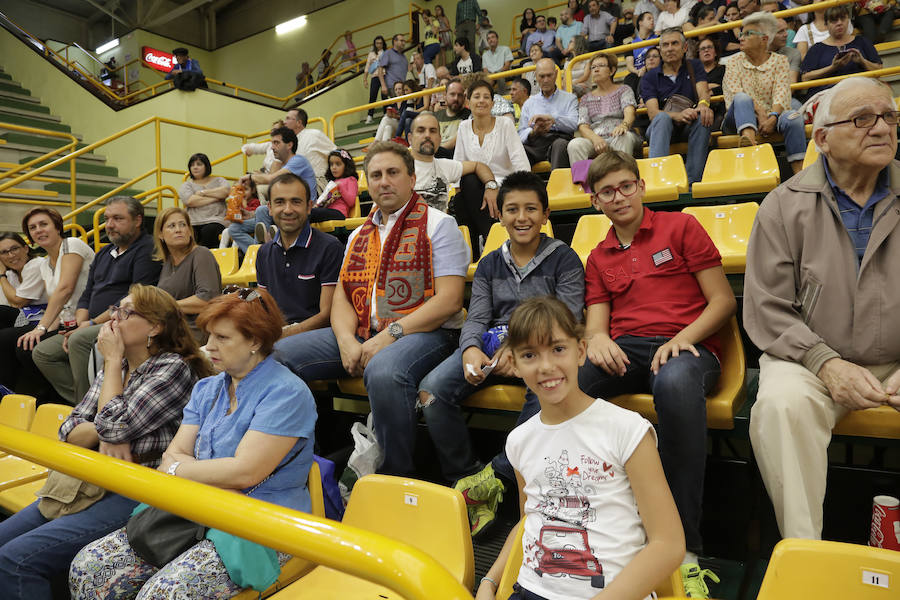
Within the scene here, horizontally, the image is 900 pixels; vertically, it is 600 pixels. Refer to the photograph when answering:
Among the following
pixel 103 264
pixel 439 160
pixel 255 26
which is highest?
pixel 255 26

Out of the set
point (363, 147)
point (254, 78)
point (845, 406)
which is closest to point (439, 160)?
point (845, 406)

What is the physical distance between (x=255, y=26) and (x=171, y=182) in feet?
22.8

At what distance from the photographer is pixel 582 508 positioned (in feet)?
3.94

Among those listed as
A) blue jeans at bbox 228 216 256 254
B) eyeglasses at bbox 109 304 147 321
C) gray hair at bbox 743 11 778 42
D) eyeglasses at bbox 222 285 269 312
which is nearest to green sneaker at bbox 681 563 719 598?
eyeglasses at bbox 222 285 269 312

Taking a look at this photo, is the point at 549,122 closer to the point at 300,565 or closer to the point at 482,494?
the point at 482,494

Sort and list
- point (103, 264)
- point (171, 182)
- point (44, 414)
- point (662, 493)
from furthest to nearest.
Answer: point (171, 182), point (103, 264), point (44, 414), point (662, 493)

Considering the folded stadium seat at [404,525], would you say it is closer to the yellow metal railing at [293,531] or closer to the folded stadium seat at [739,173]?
the yellow metal railing at [293,531]

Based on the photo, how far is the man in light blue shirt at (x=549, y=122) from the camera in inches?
173

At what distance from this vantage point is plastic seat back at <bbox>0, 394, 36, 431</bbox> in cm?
288

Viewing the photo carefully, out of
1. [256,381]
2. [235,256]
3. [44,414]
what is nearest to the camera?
[256,381]

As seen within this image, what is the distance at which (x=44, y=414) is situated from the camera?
266 centimetres

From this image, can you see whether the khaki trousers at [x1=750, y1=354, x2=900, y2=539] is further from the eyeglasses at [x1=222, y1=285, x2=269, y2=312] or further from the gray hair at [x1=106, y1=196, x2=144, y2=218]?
the gray hair at [x1=106, y1=196, x2=144, y2=218]

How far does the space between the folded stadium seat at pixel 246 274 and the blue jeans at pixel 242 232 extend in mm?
711

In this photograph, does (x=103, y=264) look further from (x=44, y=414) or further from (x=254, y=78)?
(x=254, y=78)
